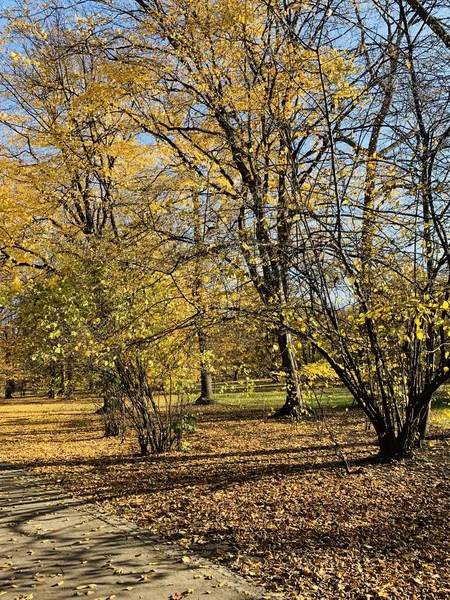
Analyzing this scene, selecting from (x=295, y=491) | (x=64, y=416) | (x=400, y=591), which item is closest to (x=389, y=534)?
(x=400, y=591)

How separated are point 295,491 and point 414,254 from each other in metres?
2.87

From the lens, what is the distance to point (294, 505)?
491cm

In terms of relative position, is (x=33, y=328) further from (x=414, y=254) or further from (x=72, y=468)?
(x=414, y=254)

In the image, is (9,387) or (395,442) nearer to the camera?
(395,442)

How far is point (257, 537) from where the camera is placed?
4.18 meters

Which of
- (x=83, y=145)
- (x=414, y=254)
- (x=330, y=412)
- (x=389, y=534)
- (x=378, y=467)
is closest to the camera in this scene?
(x=389, y=534)

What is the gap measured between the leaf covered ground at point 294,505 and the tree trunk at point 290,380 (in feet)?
2.72

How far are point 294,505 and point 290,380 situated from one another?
1863mm

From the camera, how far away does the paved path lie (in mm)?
3297

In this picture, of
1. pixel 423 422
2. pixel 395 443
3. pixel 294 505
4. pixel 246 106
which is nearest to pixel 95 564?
pixel 294 505

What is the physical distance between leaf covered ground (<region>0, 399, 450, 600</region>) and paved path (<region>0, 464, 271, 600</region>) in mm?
225

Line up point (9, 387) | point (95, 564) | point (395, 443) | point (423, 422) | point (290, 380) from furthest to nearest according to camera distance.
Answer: point (9, 387), point (423, 422), point (290, 380), point (395, 443), point (95, 564)

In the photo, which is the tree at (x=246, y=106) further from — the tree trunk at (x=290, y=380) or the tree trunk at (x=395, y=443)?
the tree trunk at (x=395, y=443)

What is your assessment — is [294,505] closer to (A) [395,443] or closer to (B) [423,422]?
(A) [395,443]
